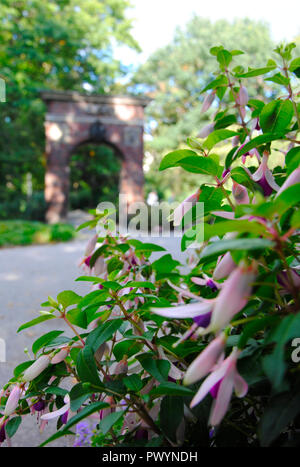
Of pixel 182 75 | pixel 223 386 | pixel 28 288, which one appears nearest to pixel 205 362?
pixel 223 386

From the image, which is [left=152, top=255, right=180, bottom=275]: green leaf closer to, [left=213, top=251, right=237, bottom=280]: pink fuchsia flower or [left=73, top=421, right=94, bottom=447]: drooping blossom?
[left=213, top=251, right=237, bottom=280]: pink fuchsia flower

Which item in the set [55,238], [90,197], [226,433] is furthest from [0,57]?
[226,433]

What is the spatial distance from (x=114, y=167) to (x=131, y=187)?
4.87 meters

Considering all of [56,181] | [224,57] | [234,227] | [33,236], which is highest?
[56,181]

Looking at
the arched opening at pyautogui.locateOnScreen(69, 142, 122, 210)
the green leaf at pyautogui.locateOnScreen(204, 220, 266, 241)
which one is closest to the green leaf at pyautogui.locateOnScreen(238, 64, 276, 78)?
the green leaf at pyautogui.locateOnScreen(204, 220, 266, 241)

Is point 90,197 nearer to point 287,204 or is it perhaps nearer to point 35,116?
point 35,116

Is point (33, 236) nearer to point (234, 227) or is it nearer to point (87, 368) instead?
point (87, 368)

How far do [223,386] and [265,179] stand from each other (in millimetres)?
371

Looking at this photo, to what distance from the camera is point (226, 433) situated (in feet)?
1.80

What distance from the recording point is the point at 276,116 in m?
0.69

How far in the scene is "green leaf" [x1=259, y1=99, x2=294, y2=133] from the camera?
679 mm

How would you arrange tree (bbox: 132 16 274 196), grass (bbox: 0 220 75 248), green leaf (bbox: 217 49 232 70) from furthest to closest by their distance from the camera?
tree (bbox: 132 16 274 196) → grass (bbox: 0 220 75 248) → green leaf (bbox: 217 49 232 70)

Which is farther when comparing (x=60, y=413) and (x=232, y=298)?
(x=60, y=413)

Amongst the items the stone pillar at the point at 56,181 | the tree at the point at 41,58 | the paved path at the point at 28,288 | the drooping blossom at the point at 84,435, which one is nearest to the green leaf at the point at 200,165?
the paved path at the point at 28,288
